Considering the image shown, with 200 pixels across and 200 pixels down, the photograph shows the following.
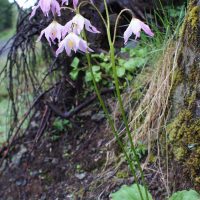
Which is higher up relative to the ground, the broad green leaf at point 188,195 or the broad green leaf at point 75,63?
the broad green leaf at point 75,63

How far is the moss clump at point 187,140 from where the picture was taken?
2.14 m

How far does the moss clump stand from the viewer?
2.14 m

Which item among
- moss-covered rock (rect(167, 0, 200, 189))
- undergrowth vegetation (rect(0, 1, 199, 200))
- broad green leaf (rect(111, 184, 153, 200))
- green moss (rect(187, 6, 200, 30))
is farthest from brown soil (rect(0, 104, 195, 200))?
green moss (rect(187, 6, 200, 30))

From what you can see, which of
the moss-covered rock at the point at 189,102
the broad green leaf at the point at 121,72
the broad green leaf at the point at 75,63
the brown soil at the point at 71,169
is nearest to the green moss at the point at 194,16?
the moss-covered rock at the point at 189,102

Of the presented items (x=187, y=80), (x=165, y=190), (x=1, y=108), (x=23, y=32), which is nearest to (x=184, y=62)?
(x=187, y=80)

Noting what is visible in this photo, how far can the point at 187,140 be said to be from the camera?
2.22 metres

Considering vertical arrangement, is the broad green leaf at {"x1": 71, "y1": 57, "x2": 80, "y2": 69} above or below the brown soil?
above

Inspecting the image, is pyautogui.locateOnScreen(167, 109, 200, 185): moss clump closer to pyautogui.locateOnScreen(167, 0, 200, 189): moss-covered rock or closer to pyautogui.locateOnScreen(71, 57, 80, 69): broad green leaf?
pyautogui.locateOnScreen(167, 0, 200, 189): moss-covered rock

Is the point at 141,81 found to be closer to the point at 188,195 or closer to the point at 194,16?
the point at 194,16

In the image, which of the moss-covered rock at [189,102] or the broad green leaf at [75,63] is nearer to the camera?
the moss-covered rock at [189,102]

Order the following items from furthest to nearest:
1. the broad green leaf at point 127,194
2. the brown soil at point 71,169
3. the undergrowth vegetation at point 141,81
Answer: the brown soil at point 71,169, the undergrowth vegetation at point 141,81, the broad green leaf at point 127,194

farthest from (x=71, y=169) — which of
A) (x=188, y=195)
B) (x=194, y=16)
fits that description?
(x=194, y=16)

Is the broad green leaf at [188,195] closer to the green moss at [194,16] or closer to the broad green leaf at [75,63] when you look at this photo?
the green moss at [194,16]

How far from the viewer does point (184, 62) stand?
2322 mm
